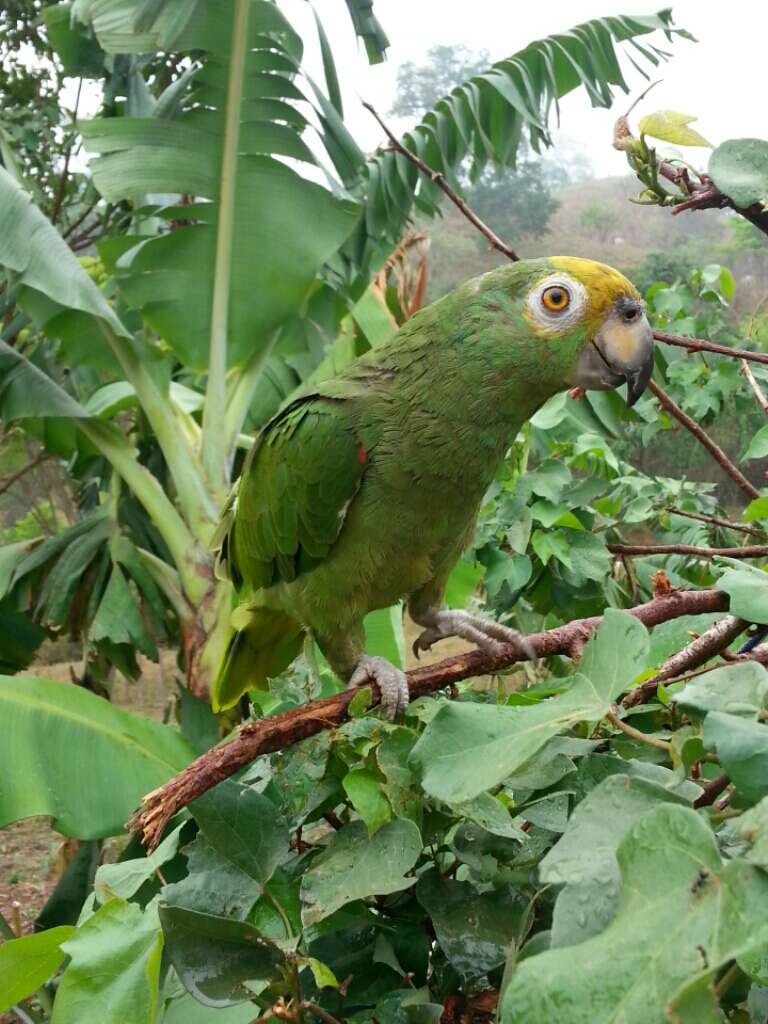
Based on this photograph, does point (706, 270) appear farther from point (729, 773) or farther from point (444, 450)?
point (729, 773)

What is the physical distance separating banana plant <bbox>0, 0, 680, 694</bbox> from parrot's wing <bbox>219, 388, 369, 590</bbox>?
1.09 m

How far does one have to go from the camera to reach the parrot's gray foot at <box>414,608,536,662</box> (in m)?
0.89

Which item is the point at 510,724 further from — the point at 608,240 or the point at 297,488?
the point at 608,240

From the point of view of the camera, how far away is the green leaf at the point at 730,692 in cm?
34

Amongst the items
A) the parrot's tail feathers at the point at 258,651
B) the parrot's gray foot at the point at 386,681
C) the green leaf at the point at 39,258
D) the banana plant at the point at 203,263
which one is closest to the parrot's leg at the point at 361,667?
the parrot's gray foot at the point at 386,681

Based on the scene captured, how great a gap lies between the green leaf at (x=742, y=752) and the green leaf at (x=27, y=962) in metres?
0.42

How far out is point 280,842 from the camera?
53cm

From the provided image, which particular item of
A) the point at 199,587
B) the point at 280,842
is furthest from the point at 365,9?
the point at 280,842

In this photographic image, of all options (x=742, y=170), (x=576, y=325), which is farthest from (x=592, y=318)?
(x=742, y=170)

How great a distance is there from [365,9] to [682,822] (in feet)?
8.12

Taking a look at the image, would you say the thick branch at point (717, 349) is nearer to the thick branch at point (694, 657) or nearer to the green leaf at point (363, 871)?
the thick branch at point (694, 657)

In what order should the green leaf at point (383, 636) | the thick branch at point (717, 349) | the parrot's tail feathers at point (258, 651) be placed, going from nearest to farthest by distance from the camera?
the thick branch at point (717, 349) → the parrot's tail feathers at point (258, 651) → the green leaf at point (383, 636)

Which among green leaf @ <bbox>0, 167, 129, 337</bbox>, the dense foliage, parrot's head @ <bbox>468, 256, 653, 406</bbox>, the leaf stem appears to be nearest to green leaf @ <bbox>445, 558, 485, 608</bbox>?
the dense foliage

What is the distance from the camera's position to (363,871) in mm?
465
